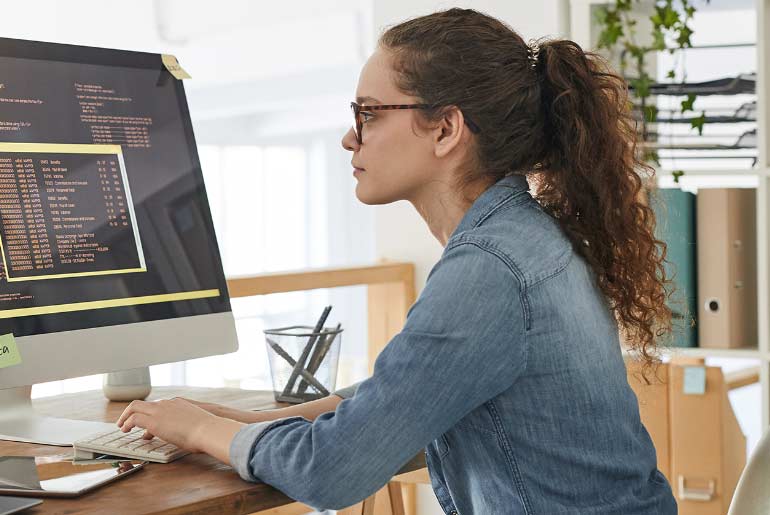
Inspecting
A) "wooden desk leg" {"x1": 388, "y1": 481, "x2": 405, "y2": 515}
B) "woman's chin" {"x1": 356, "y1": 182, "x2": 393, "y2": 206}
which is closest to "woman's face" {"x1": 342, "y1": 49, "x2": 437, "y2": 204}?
"woman's chin" {"x1": 356, "y1": 182, "x2": 393, "y2": 206}

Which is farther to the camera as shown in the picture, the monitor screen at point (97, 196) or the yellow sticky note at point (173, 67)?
the yellow sticky note at point (173, 67)

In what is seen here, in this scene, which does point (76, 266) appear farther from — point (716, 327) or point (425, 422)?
point (716, 327)

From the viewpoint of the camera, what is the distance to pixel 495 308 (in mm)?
1052

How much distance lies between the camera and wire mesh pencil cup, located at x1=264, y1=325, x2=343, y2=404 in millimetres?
1590

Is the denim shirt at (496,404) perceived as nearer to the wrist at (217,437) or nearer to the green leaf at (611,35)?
the wrist at (217,437)

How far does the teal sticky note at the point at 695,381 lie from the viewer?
2.43m

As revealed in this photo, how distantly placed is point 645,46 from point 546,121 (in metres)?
1.58

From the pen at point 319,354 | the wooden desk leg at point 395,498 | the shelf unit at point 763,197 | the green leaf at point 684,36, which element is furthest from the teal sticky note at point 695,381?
the pen at point 319,354

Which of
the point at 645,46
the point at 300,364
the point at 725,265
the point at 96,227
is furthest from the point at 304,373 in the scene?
the point at 645,46

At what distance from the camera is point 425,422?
1038 millimetres

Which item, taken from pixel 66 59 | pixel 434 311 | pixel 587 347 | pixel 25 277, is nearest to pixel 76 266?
pixel 25 277

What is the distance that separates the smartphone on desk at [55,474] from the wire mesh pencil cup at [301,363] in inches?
16.8

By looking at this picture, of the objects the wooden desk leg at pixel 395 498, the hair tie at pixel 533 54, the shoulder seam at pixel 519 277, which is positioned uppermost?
the hair tie at pixel 533 54

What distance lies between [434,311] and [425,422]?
4.3 inches
